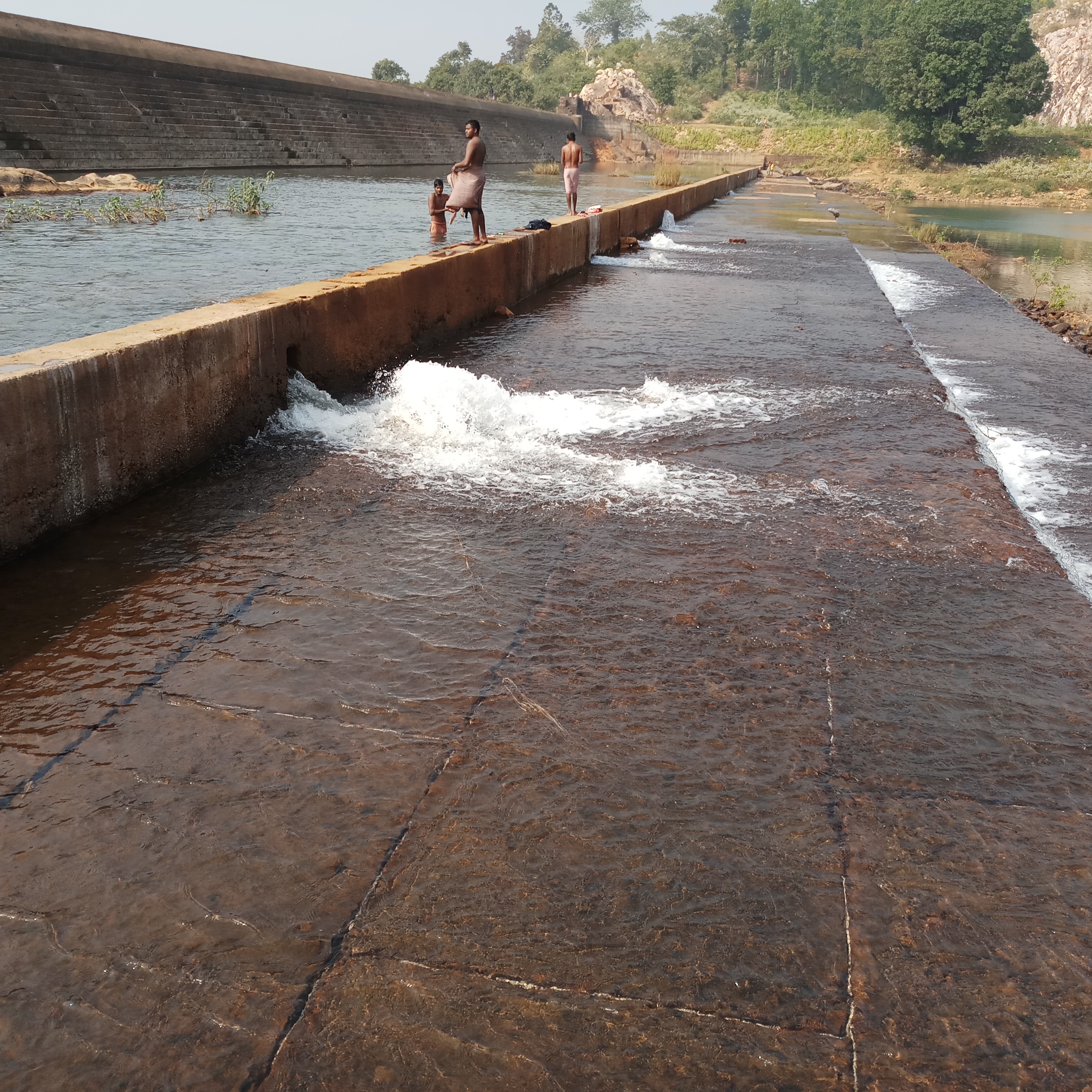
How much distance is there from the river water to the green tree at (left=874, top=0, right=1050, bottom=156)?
148ft

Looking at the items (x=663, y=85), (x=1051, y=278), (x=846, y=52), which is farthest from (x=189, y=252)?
(x=846, y=52)

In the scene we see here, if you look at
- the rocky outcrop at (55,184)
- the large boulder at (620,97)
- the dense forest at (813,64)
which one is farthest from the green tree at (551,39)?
the rocky outcrop at (55,184)

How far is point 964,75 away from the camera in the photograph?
57844 mm

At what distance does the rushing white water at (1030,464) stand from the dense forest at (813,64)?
2263 inches

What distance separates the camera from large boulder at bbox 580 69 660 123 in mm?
78312

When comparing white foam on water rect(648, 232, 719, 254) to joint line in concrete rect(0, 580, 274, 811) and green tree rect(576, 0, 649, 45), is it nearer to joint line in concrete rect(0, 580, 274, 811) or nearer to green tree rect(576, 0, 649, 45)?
joint line in concrete rect(0, 580, 274, 811)

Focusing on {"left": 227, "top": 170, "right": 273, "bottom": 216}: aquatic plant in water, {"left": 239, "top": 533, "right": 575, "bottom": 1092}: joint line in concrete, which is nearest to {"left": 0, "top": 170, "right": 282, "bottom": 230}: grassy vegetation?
A: {"left": 227, "top": 170, "right": 273, "bottom": 216}: aquatic plant in water

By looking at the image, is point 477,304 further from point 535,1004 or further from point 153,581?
point 535,1004

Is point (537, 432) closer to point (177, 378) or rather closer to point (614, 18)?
point (177, 378)

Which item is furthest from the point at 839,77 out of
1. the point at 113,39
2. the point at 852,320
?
the point at 852,320

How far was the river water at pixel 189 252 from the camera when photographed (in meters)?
8.44

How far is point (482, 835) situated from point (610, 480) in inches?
108

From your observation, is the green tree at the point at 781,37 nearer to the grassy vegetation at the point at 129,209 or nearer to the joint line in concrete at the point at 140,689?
the grassy vegetation at the point at 129,209

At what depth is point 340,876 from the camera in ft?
7.57
